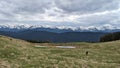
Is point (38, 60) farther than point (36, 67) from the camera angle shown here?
Yes

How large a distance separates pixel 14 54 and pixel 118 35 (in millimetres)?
101427

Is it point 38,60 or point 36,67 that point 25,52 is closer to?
point 38,60

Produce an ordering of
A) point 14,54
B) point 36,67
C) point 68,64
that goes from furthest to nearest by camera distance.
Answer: point 14,54
point 68,64
point 36,67

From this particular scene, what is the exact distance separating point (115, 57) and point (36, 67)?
67.6ft

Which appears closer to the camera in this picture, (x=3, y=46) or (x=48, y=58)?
(x=48, y=58)

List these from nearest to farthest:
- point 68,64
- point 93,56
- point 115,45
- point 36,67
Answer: point 36,67, point 68,64, point 93,56, point 115,45

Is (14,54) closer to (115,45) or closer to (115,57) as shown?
(115,57)

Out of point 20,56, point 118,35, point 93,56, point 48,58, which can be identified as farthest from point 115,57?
point 118,35

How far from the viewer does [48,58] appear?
43.3 m

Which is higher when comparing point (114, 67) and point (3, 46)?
point (3, 46)

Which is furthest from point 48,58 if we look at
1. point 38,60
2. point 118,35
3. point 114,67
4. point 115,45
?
point 118,35

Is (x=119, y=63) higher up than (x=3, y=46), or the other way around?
(x=3, y=46)

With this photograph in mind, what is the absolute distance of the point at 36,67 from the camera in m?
36.8

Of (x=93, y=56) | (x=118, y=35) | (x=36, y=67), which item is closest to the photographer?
(x=36, y=67)
